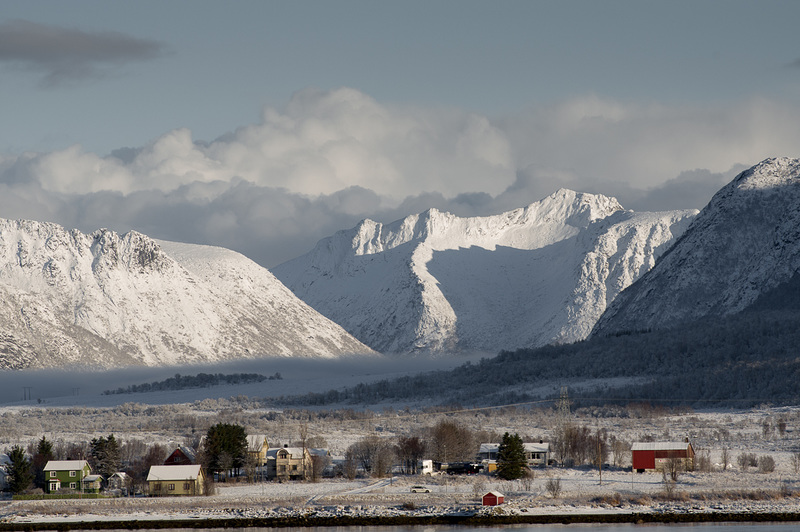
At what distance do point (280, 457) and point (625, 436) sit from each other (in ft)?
188

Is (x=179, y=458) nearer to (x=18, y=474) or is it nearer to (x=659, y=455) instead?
(x=18, y=474)

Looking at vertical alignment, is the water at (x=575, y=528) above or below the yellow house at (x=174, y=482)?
below

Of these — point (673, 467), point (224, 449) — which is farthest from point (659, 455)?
point (224, 449)

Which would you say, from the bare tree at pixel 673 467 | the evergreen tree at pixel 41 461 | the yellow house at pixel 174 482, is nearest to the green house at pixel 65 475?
the evergreen tree at pixel 41 461

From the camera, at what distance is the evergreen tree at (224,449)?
134 meters

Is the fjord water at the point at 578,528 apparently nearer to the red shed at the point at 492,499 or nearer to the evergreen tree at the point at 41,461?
the red shed at the point at 492,499

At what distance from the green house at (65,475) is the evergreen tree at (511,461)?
43985 millimetres

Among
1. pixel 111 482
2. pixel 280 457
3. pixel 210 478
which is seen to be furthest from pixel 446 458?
pixel 111 482

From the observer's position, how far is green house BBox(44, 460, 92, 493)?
417ft

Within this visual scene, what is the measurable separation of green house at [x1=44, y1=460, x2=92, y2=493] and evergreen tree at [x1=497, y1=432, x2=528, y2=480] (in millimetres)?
43985

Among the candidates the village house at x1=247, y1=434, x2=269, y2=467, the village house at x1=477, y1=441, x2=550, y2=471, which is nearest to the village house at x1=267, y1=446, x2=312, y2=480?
the village house at x1=247, y1=434, x2=269, y2=467

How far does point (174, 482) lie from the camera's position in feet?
409

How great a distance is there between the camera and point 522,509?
111562 millimetres

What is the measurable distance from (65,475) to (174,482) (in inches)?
486
